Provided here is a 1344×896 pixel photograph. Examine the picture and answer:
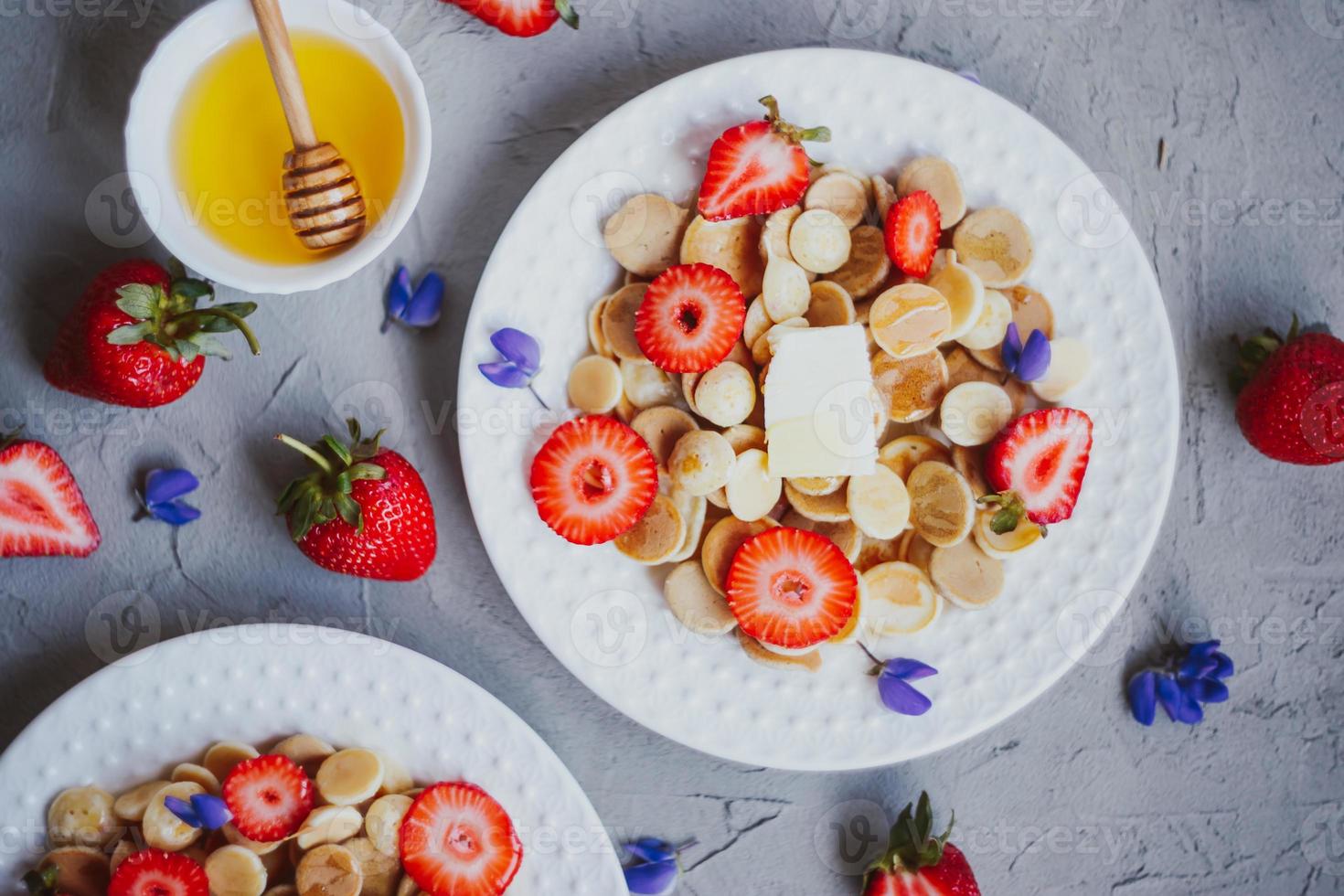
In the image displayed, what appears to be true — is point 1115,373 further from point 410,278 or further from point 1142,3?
point 410,278

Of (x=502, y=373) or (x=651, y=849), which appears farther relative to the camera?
(x=651, y=849)

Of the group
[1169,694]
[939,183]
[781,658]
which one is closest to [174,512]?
[781,658]

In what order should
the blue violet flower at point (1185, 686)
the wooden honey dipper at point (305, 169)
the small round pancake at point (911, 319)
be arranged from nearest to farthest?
the wooden honey dipper at point (305, 169) → the small round pancake at point (911, 319) → the blue violet flower at point (1185, 686)

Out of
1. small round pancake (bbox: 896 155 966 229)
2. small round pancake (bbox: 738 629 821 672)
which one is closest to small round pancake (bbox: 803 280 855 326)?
small round pancake (bbox: 896 155 966 229)

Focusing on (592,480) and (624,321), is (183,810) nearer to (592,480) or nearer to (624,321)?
(592,480)

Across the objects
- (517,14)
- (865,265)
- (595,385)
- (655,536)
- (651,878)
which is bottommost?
(651,878)

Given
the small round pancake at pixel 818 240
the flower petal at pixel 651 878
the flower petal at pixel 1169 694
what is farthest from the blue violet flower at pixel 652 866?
the small round pancake at pixel 818 240

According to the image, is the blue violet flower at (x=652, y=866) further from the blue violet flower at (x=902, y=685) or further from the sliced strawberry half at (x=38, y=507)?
the sliced strawberry half at (x=38, y=507)
